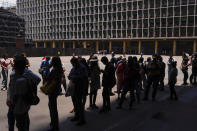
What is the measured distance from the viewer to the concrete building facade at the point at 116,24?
60.3m

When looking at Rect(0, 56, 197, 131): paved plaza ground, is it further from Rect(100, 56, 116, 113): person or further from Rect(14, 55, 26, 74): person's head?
Rect(14, 55, 26, 74): person's head

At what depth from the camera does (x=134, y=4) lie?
6762cm

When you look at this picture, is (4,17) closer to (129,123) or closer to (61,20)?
(61,20)

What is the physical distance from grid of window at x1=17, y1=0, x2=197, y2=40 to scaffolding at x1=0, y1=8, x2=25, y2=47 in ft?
67.4

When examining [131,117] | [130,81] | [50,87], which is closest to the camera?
[50,87]

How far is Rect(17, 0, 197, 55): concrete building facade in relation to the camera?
6034 centimetres

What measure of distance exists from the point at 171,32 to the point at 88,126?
6018 centimetres

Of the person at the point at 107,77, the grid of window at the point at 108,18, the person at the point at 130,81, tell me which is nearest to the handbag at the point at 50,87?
the person at the point at 107,77

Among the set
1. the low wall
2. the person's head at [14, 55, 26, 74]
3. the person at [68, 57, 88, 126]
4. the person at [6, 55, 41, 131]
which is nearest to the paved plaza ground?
the person at [68, 57, 88, 126]

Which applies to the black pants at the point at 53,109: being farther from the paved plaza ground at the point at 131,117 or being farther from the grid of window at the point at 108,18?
the grid of window at the point at 108,18

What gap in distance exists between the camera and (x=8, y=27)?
208 ft

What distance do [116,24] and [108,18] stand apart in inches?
154

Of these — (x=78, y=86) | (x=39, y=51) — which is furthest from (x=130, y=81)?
(x=39, y=51)

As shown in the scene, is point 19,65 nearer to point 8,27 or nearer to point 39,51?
point 39,51
